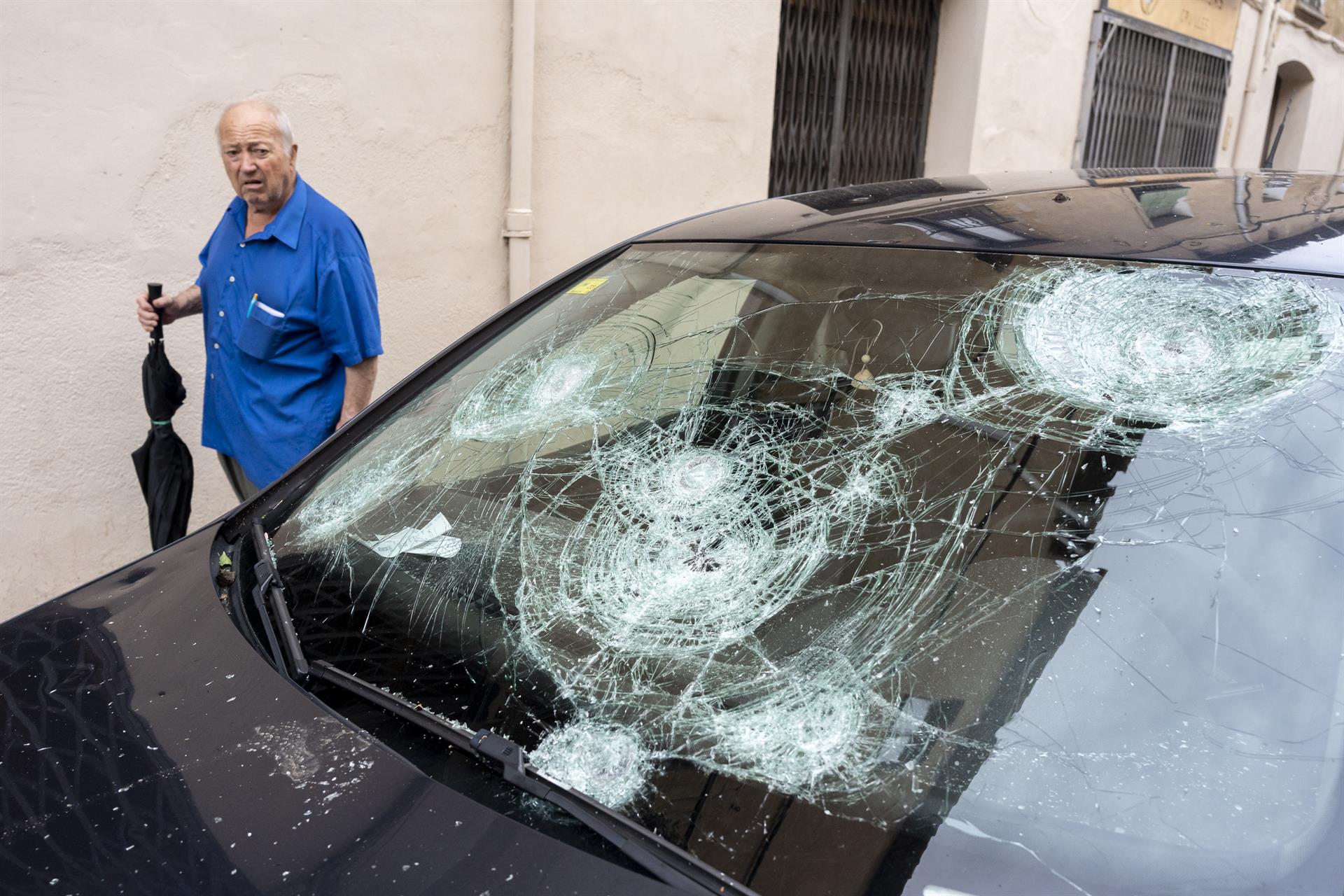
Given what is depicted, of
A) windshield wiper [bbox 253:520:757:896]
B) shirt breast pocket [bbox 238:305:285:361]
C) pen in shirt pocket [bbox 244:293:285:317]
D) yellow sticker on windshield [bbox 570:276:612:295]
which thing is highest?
yellow sticker on windshield [bbox 570:276:612:295]

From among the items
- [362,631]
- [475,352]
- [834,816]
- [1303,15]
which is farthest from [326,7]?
[1303,15]

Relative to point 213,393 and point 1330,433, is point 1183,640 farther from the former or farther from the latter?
point 213,393

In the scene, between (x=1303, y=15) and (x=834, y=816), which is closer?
(x=834, y=816)

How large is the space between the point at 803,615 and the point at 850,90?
5.34 metres

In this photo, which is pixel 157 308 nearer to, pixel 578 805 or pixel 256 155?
pixel 256 155

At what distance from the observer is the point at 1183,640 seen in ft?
3.67

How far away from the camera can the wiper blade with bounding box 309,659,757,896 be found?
0.99 metres

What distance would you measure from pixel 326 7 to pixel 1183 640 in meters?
3.49

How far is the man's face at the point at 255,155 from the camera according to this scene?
2812 millimetres

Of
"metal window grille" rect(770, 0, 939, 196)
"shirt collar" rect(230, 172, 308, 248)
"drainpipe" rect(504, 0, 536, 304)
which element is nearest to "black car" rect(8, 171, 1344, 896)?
"shirt collar" rect(230, 172, 308, 248)

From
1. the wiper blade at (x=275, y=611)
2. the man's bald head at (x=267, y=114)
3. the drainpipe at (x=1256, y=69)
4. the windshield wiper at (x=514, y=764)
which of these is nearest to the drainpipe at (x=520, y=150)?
the man's bald head at (x=267, y=114)

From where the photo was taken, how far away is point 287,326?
108 inches

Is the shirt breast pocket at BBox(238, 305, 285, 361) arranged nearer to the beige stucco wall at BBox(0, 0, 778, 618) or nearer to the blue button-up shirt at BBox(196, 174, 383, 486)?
Result: the blue button-up shirt at BBox(196, 174, 383, 486)

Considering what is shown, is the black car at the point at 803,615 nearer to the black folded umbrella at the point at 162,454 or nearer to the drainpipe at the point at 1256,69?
the black folded umbrella at the point at 162,454
